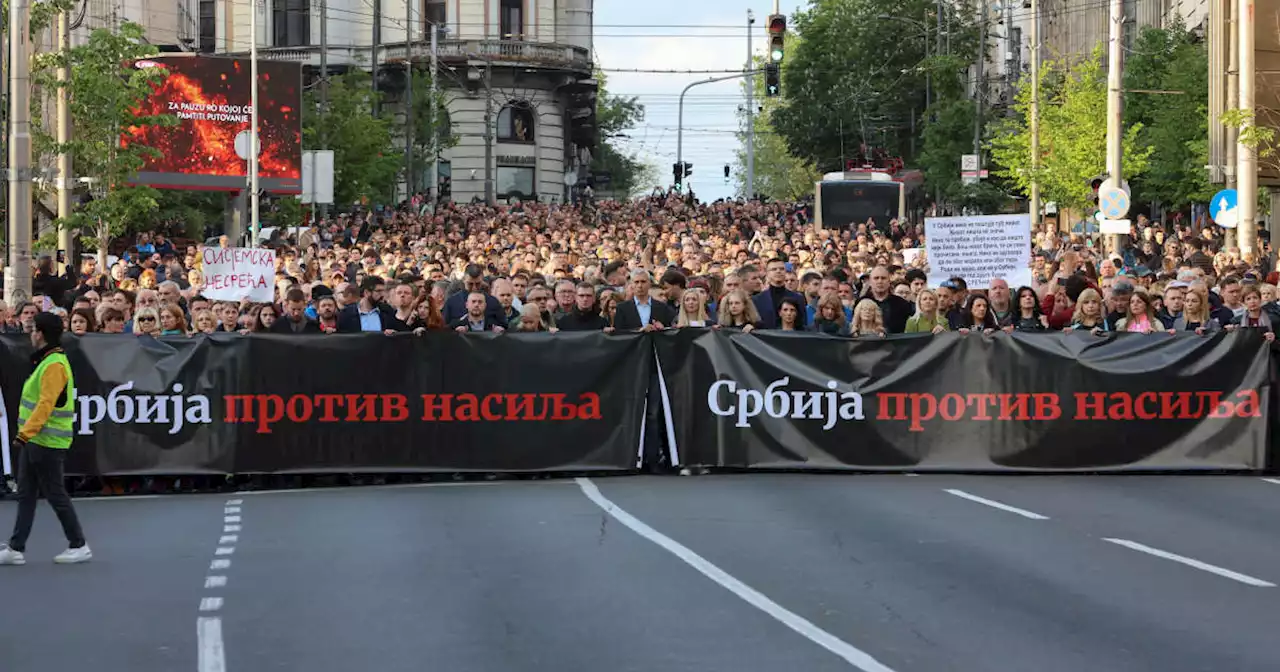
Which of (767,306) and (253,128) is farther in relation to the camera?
(253,128)

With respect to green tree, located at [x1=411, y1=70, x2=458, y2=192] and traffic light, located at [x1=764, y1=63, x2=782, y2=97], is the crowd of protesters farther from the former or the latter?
green tree, located at [x1=411, y1=70, x2=458, y2=192]

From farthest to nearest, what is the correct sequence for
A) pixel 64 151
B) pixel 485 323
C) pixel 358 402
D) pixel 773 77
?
1. pixel 773 77
2. pixel 64 151
3. pixel 485 323
4. pixel 358 402

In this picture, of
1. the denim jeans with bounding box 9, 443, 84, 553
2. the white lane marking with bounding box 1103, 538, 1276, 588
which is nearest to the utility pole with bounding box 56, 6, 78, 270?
the denim jeans with bounding box 9, 443, 84, 553

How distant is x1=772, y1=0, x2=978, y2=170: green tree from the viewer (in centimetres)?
9694

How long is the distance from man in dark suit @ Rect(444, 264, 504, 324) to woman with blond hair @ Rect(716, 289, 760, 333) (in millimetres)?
2131

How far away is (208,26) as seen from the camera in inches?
3939

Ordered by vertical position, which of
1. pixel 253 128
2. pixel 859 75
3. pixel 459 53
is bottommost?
pixel 253 128

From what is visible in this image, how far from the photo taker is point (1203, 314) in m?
19.9

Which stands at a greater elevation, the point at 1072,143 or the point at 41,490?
the point at 1072,143

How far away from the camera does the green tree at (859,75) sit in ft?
318

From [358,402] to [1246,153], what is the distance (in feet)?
64.1

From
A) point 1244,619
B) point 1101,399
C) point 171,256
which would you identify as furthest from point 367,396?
point 171,256

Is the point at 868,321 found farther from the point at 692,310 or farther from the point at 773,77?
the point at 773,77

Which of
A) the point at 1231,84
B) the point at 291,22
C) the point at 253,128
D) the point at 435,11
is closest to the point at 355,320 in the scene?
the point at 1231,84
